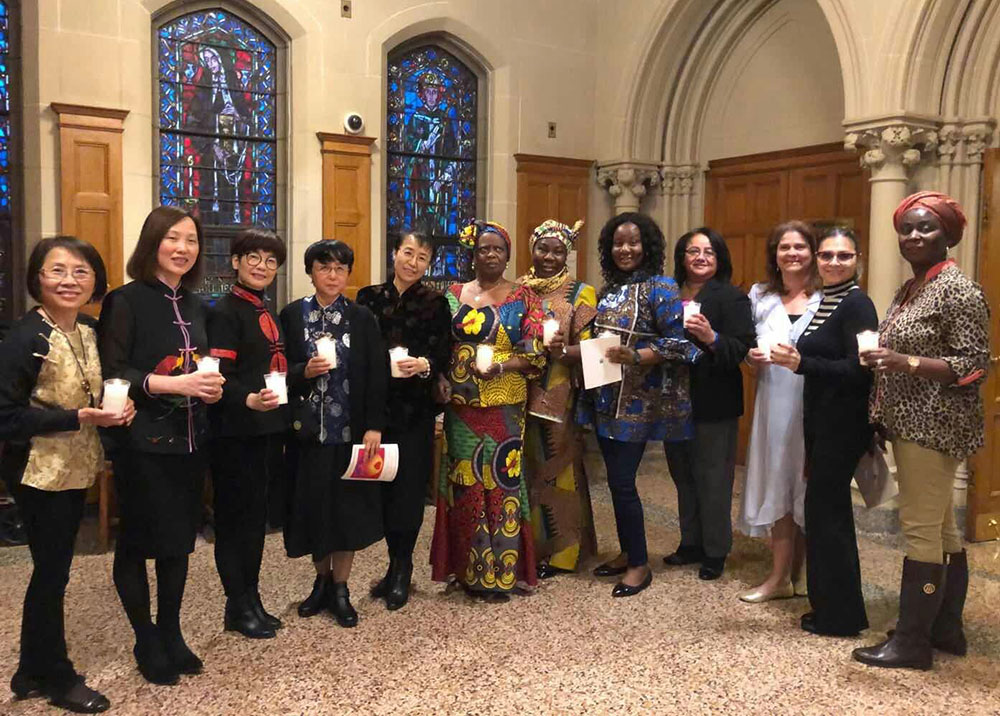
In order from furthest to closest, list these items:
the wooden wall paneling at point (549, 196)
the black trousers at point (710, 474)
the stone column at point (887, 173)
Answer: the wooden wall paneling at point (549, 196) < the stone column at point (887, 173) < the black trousers at point (710, 474)

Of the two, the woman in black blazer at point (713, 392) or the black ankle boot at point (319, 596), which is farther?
the woman in black blazer at point (713, 392)

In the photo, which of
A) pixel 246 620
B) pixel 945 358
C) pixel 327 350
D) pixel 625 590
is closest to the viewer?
pixel 945 358

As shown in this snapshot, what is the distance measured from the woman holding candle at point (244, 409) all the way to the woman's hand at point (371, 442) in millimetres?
284

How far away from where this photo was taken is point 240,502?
122 inches

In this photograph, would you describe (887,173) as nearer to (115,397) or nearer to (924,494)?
(924,494)

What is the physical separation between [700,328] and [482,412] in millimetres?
884

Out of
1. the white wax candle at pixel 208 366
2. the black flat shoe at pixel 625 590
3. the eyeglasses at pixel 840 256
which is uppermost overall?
the eyeglasses at pixel 840 256

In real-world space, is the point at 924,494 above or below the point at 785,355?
below

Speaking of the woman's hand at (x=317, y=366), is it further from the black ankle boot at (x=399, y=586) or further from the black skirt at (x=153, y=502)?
the black ankle boot at (x=399, y=586)

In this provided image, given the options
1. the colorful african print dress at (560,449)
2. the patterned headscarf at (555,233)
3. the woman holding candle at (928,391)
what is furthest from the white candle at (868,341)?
the patterned headscarf at (555,233)

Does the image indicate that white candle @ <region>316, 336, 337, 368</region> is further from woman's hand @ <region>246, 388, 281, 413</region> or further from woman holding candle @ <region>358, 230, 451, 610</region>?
woman holding candle @ <region>358, 230, 451, 610</region>

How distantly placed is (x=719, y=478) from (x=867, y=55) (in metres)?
2.65

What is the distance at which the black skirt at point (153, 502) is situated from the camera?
8.84 feet

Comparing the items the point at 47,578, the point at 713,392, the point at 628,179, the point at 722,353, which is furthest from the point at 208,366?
the point at 628,179
